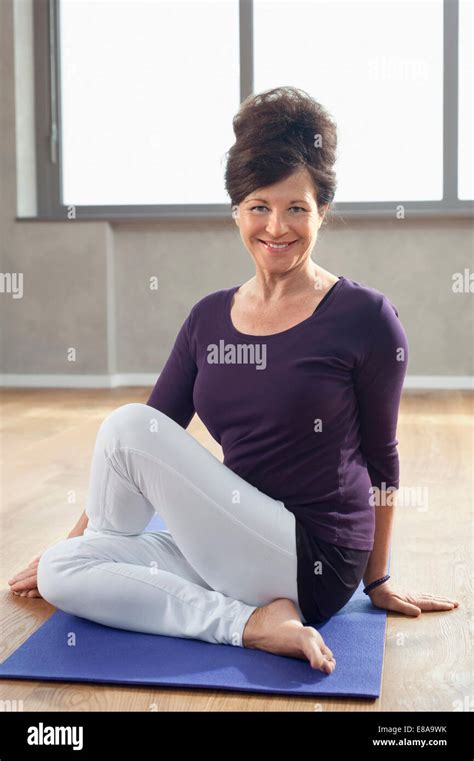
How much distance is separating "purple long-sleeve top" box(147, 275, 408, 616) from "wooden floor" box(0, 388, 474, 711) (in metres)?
0.22

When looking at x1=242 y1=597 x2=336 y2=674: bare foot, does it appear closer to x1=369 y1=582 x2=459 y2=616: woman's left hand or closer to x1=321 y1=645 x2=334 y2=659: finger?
x1=321 y1=645 x2=334 y2=659: finger

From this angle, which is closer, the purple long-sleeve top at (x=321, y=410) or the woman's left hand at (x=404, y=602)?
the purple long-sleeve top at (x=321, y=410)

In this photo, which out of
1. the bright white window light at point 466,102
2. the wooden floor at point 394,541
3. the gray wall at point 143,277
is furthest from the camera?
the gray wall at point 143,277

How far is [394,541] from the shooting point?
7.38 feet

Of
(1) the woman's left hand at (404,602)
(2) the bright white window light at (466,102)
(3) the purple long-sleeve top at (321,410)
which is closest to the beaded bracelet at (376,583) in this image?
(1) the woman's left hand at (404,602)

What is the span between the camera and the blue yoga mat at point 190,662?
138cm

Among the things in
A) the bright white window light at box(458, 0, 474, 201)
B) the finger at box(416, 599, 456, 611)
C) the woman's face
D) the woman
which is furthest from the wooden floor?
the bright white window light at box(458, 0, 474, 201)

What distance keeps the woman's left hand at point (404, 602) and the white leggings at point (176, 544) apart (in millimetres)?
214

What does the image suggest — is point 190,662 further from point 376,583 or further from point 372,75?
point 372,75

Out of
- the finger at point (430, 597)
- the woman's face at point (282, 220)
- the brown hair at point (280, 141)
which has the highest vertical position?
the brown hair at point (280, 141)

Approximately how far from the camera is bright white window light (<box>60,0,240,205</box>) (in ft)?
16.7

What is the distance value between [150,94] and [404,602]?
399 cm

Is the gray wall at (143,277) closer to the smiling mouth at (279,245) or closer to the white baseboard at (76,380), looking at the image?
the white baseboard at (76,380)

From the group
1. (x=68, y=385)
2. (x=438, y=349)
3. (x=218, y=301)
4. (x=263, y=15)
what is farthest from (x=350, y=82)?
(x=218, y=301)
